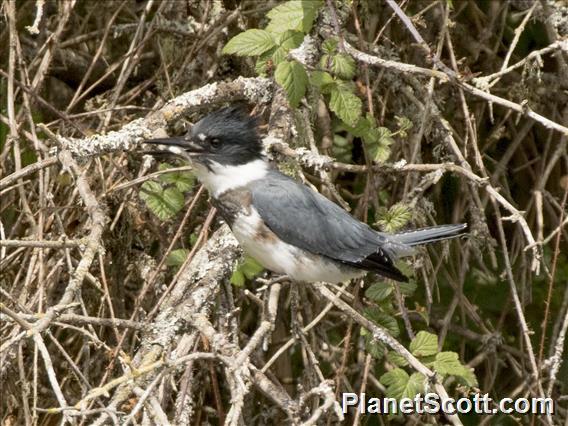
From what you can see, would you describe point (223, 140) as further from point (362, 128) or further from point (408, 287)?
point (408, 287)

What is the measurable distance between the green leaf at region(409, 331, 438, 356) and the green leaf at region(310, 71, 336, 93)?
626mm

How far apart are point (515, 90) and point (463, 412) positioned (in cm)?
95

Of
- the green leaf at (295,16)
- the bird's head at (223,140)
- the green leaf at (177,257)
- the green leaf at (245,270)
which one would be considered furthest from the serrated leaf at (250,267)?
the green leaf at (295,16)

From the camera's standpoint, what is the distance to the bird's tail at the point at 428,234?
103 inches

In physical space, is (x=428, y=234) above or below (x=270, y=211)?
below

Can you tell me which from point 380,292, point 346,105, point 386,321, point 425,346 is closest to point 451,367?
point 425,346

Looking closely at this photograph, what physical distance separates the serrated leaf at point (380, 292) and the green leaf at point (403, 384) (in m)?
0.25

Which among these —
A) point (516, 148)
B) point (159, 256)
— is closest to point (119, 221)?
point (159, 256)

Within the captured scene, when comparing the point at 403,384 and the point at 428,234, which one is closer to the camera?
the point at 403,384

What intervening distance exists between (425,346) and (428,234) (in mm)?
484

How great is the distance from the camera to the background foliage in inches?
93.6

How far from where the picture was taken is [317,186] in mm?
3162

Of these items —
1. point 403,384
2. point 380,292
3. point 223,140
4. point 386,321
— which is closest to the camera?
point 403,384

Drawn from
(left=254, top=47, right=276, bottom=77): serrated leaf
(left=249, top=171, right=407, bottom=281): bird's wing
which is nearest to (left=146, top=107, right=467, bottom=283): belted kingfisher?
(left=249, top=171, right=407, bottom=281): bird's wing
